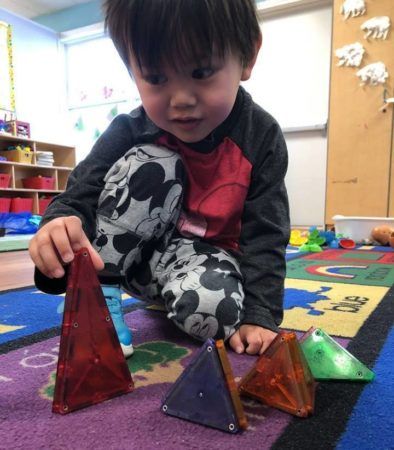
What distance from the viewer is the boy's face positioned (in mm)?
525

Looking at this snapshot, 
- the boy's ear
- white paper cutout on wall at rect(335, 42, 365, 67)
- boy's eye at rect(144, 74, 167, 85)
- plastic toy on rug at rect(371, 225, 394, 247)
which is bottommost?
plastic toy on rug at rect(371, 225, 394, 247)

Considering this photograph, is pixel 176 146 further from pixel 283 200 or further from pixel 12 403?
pixel 12 403

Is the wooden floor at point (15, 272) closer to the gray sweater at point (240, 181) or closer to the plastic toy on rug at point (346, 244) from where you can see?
the gray sweater at point (240, 181)

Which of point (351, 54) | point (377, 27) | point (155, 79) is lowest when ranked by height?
point (155, 79)

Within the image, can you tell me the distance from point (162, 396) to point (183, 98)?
0.34 meters

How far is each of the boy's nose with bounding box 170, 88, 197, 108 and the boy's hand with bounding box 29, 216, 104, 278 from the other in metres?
0.19

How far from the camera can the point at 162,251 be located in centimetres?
72

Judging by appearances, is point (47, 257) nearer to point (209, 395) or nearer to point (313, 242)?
point (209, 395)

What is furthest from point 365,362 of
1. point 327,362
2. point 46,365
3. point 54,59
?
point 54,59

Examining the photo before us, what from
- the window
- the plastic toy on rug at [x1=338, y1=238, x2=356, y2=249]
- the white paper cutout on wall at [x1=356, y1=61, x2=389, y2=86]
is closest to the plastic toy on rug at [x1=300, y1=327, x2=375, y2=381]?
the plastic toy on rug at [x1=338, y1=238, x2=356, y2=249]

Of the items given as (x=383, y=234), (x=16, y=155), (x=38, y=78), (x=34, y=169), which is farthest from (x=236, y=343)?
(x=38, y=78)

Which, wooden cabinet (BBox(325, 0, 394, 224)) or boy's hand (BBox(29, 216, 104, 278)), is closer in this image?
boy's hand (BBox(29, 216, 104, 278))

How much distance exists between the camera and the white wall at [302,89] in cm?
303

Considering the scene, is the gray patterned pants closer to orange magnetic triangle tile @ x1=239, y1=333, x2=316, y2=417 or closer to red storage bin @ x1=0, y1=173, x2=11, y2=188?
orange magnetic triangle tile @ x1=239, y1=333, x2=316, y2=417
